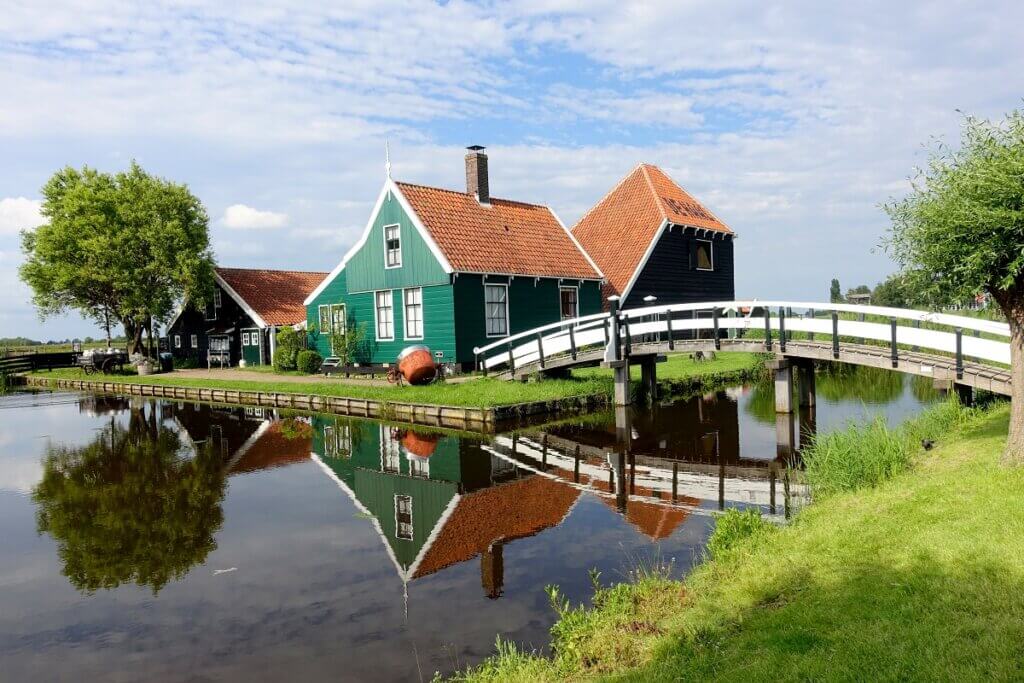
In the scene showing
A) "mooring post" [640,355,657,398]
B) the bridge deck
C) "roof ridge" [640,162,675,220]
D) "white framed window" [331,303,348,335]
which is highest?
"roof ridge" [640,162,675,220]

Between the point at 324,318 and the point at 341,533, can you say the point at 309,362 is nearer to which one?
the point at 324,318

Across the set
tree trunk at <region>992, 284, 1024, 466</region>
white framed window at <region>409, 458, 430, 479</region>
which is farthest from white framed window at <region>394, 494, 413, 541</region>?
tree trunk at <region>992, 284, 1024, 466</region>

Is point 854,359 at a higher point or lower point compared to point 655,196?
lower

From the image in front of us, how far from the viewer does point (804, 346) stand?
16.3 meters

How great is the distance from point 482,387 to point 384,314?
299 inches

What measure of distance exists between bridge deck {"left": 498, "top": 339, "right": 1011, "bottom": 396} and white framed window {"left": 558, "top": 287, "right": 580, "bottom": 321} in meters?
5.61

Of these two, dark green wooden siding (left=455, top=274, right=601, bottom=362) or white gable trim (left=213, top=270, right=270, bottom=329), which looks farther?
white gable trim (left=213, top=270, right=270, bottom=329)

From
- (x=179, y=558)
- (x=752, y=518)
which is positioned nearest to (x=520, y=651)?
(x=752, y=518)

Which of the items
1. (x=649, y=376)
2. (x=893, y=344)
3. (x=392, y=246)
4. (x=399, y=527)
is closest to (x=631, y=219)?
(x=392, y=246)

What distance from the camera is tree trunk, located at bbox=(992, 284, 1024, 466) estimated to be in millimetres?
8227

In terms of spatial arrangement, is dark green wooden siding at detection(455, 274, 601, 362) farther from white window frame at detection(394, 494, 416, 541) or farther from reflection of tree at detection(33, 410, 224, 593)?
white window frame at detection(394, 494, 416, 541)

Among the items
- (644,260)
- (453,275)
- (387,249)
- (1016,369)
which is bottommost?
(1016,369)

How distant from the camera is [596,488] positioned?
441 inches

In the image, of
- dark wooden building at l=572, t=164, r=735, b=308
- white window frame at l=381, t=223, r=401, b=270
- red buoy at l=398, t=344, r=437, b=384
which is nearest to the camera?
red buoy at l=398, t=344, r=437, b=384
